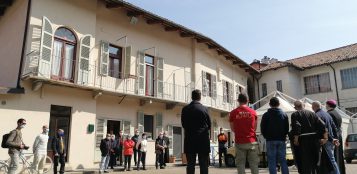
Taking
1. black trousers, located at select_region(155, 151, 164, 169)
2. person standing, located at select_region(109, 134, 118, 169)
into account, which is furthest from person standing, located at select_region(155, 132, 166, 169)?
person standing, located at select_region(109, 134, 118, 169)

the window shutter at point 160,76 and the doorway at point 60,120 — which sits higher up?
the window shutter at point 160,76

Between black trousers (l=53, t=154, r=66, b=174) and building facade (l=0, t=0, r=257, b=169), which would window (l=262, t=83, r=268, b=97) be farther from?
black trousers (l=53, t=154, r=66, b=174)

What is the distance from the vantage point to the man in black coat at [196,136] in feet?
18.8

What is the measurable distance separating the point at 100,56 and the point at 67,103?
3000mm

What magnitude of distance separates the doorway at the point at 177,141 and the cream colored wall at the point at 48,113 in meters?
5.95

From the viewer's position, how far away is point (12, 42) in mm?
15062

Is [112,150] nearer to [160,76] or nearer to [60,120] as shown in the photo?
[60,120]

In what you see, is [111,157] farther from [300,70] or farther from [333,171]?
[300,70]

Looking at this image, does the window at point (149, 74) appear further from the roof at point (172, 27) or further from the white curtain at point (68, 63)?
the white curtain at point (68, 63)

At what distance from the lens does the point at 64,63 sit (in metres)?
14.7

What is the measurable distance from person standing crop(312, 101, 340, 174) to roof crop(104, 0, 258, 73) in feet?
39.1

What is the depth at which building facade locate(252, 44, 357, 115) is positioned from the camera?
2695cm

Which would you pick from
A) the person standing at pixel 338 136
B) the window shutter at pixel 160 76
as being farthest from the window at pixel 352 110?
the person standing at pixel 338 136

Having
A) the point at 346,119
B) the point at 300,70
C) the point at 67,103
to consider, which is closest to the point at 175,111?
the point at 67,103
